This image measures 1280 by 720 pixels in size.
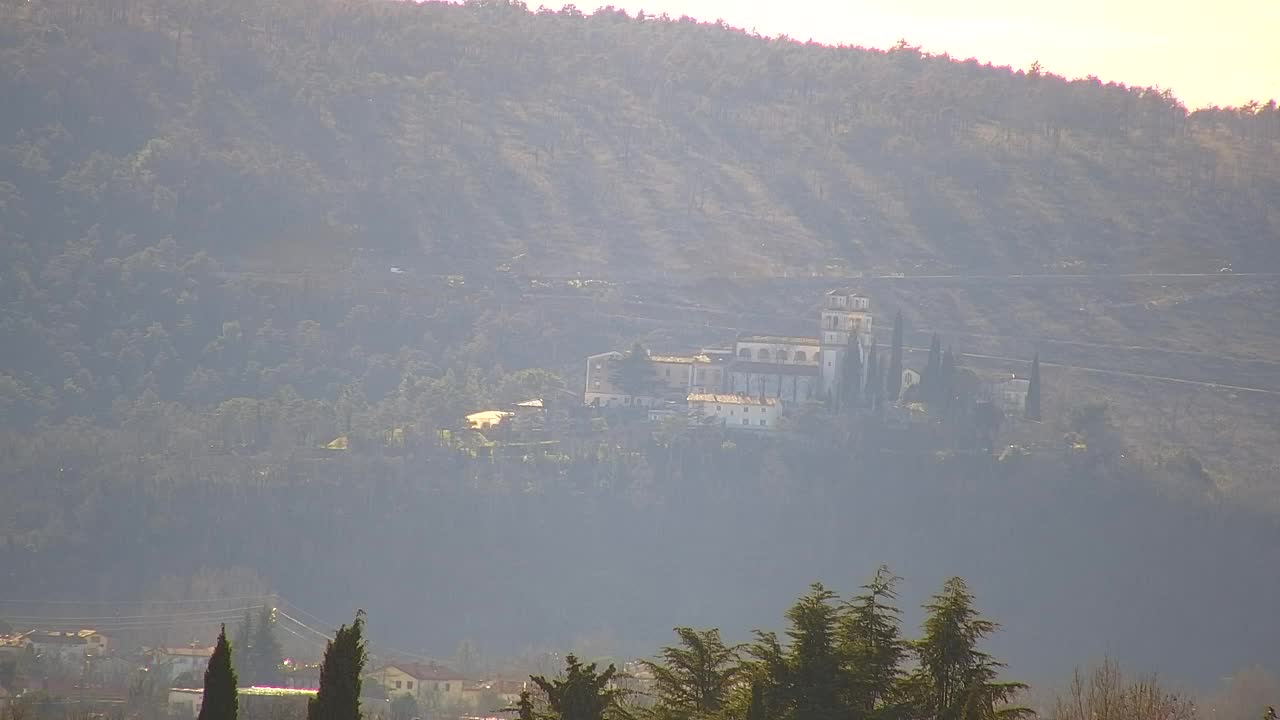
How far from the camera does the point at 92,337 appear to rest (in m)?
92.4

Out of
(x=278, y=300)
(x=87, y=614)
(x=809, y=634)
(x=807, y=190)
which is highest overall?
(x=807, y=190)

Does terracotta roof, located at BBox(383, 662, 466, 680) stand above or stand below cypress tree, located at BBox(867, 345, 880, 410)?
below

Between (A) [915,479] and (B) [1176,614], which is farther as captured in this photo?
(A) [915,479]

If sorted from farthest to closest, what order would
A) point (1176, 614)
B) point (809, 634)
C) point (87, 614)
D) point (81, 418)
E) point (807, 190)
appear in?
1. point (807, 190)
2. point (81, 418)
3. point (1176, 614)
4. point (87, 614)
5. point (809, 634)

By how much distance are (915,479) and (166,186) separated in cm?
4765

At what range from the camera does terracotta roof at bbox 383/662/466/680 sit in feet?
177

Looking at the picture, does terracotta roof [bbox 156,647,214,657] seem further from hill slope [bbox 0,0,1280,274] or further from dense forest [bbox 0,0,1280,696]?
hill slope [bbox 0,0,1280,274]

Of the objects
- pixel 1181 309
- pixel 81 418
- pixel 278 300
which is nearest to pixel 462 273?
pixel 278 300

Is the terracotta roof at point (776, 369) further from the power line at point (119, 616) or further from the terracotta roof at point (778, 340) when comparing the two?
the power line at point (119, 616)

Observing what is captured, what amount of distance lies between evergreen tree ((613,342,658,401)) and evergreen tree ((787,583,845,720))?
57895 mm

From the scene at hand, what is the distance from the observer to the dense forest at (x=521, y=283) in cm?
6969

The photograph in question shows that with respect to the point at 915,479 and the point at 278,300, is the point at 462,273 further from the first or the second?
the point at 915,479

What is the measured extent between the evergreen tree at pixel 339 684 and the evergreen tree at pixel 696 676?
378cm

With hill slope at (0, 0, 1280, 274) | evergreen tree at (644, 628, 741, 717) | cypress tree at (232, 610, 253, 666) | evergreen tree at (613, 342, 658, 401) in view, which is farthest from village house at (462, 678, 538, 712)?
hill slope at (0, 0, 1280, 274)
